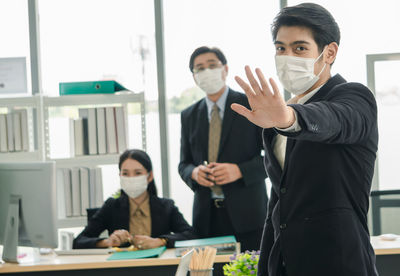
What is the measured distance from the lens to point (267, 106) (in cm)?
108

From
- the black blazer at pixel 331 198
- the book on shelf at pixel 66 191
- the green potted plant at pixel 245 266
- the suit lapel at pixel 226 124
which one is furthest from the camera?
the book on shelf at pixel 66 191

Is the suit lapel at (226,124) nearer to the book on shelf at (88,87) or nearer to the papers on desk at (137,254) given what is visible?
the papers on desk at (137,254)

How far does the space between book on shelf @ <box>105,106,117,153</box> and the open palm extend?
2.43 meters

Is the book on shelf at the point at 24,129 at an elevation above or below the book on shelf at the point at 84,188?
above

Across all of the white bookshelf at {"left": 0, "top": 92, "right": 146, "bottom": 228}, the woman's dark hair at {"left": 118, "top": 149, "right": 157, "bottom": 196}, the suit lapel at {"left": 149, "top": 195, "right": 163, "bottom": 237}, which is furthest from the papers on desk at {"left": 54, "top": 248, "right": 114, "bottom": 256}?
the white bookshelf at {"left": 0, "top": 92, "right": 146, "bottom": 228}

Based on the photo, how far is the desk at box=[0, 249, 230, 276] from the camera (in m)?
2.39

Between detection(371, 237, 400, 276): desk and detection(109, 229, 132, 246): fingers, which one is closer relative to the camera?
detection(371, 237, 400, 276): desk

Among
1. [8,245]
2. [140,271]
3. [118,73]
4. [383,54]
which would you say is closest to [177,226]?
[140,271]

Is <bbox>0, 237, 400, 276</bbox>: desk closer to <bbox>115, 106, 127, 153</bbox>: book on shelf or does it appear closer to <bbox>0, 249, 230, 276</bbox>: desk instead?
<bbox>0, 249, 230, 276</bbox>: desk

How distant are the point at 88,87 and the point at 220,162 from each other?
3.91ft

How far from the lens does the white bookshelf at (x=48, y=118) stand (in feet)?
11.3

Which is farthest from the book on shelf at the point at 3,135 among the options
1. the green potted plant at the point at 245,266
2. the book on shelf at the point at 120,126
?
the green potted plant at the point at 245,266

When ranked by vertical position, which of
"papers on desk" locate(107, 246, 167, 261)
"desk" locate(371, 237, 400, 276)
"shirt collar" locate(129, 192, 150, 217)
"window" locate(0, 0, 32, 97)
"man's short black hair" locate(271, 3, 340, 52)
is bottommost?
"desk" locate(371, 237, 400, 276)

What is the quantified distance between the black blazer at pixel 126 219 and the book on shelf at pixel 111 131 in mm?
549
